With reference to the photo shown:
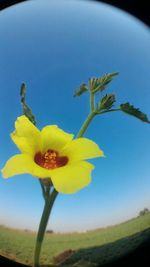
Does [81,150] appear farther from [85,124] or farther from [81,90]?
[81,90]

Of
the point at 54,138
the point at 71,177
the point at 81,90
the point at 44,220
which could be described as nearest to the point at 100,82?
the point at 81,90

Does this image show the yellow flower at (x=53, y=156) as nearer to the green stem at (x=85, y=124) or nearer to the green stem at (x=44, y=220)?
the green stem at (x=85, y=124)

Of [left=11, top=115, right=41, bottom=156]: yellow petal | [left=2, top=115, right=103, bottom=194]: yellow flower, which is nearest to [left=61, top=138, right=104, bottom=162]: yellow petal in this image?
[left=2, top=115, right=103, bottom=194]: yellow flower

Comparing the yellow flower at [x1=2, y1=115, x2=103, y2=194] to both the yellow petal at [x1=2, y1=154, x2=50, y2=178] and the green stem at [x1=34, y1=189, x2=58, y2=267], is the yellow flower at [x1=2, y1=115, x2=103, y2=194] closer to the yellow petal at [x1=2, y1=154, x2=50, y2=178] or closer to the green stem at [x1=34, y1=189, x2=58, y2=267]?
the yellow petal at [x1=2, y1=154, x2=50, y2=178]

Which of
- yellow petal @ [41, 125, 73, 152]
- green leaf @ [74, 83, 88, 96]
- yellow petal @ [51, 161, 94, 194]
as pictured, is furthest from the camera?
green leaf @ [74, 83, 88, 96]

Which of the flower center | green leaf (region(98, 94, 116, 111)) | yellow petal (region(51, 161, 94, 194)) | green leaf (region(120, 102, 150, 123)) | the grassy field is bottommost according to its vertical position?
the grassy field

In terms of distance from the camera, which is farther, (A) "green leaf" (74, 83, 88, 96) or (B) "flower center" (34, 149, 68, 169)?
(A) "green leaf" (74, 83, 88, 96)

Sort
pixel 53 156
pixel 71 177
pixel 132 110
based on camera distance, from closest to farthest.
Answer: pixel 71 177
pixel 53 156
pixel 132 110

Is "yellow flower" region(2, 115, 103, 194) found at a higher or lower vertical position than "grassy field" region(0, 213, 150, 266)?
higher
